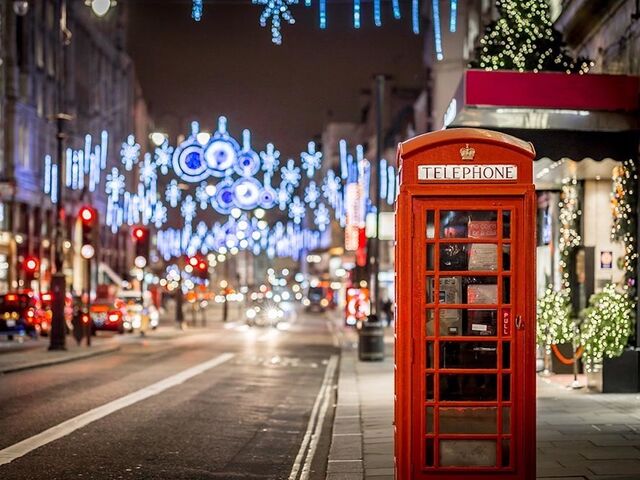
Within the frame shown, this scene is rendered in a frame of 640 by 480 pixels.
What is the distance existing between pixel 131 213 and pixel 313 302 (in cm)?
2648

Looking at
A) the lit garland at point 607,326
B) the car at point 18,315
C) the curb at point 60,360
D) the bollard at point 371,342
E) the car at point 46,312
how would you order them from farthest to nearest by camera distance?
1. the car at point 46,312
2. the car at point 18,315
3. the bollard at point 371,342
4. the curb at point 60,360
5. the lit garland at point 607,326

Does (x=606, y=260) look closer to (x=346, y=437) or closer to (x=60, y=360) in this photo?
(x=346, y=437)

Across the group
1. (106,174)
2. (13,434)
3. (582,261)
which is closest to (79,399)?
(13,434)

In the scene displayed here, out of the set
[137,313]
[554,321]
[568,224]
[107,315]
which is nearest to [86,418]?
[554,321]

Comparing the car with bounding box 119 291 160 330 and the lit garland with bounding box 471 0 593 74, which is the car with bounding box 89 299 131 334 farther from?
the lit garland with bounding box 471 0 593 74

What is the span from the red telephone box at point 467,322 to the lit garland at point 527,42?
1097cm

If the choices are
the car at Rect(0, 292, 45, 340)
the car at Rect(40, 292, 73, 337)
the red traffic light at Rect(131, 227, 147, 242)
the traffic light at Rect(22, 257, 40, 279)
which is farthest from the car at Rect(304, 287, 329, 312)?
the car at Rect(0, 292, 45, 340)

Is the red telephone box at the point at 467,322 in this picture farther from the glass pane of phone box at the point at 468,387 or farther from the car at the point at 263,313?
the car at the point at 263,313

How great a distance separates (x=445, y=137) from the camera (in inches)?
335

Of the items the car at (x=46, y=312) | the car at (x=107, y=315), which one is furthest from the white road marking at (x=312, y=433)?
the car at (x=107, y=315)

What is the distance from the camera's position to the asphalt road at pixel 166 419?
10.9 m

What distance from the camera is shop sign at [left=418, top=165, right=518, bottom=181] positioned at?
843 cm

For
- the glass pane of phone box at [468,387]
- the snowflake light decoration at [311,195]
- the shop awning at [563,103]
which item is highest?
the snowflake light decoration at [311,195]

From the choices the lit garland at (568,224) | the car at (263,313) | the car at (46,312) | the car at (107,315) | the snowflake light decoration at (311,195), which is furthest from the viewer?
the snowflake light decoration at (311,195)
